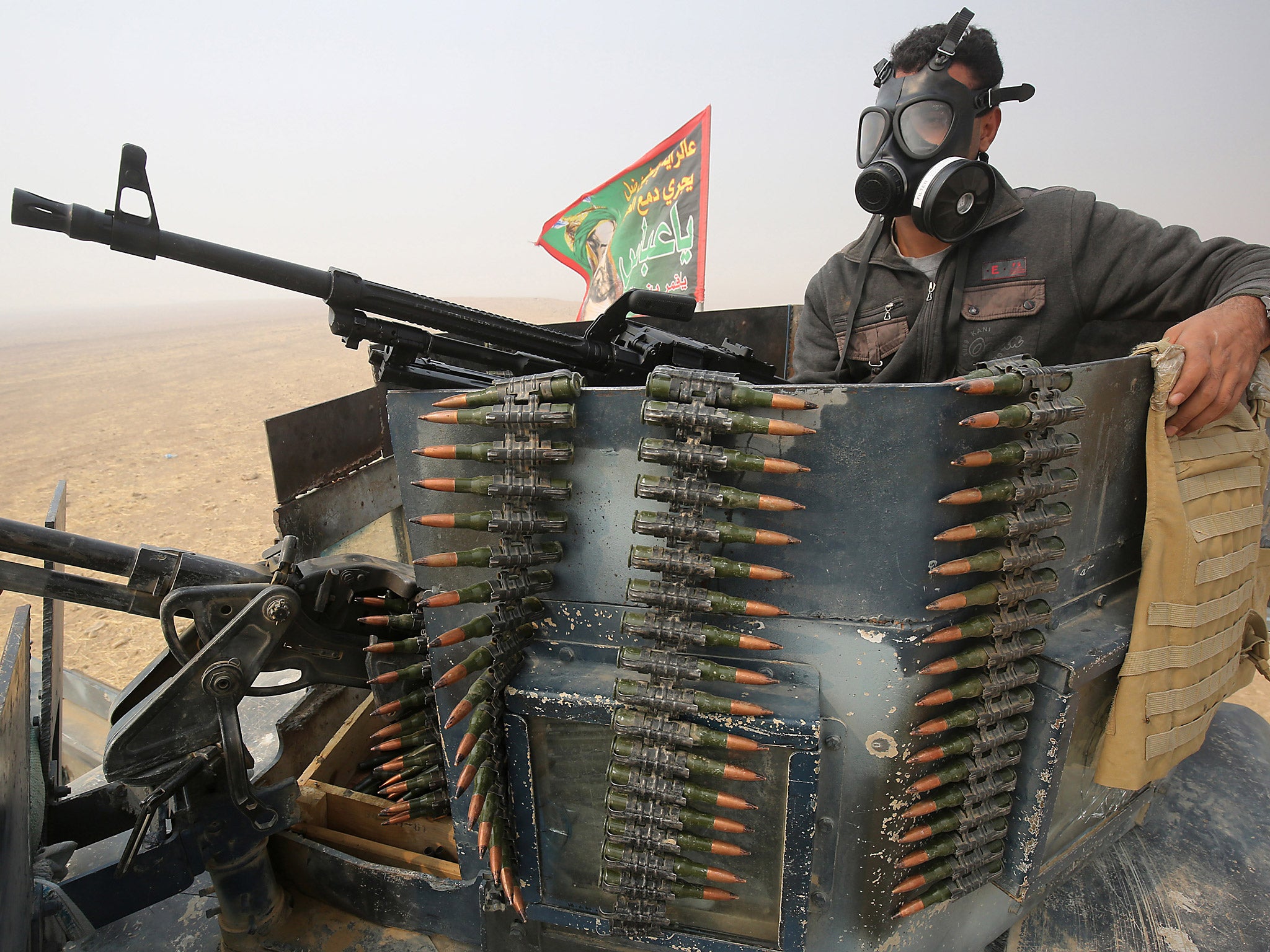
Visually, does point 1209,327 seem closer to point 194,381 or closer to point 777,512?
point 777,512

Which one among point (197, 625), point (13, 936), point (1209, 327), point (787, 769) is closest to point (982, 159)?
point (1209, 327)

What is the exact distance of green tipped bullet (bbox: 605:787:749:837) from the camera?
72.6 inches

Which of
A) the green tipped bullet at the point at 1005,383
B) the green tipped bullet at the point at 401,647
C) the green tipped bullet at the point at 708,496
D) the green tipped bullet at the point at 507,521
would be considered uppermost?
the green tipped bullet at the point at 1005,383

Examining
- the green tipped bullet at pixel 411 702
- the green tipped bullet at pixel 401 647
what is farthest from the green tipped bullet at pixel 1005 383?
the green tipped bullet at pixel 411 702

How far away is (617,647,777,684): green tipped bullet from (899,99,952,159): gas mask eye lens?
2239mm

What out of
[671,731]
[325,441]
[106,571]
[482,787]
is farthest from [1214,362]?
[325,441]

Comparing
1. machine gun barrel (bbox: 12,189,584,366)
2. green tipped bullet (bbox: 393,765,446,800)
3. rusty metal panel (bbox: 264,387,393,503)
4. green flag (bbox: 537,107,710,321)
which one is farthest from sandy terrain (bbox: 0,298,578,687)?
green flag (bbox: 537,107,710,321)

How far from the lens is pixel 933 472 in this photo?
5.54 ft

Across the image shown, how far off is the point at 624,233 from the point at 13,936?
9.35m

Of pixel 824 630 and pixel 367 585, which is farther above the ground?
pixel 824 630

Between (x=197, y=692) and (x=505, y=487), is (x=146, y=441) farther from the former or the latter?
(x=505, y=487)

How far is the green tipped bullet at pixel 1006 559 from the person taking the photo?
174 cm

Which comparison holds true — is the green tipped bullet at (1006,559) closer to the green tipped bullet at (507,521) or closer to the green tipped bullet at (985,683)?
the green tipped bullet at (985,683)

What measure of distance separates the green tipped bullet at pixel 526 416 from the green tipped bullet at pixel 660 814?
3.24 feet
